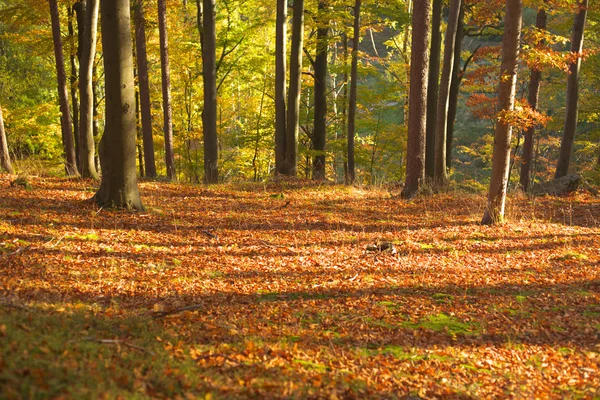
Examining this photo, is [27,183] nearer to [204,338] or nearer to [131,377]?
[204,338]

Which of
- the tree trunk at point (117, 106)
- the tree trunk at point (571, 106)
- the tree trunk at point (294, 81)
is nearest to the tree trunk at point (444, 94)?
the tree trunk at point (571, 106)

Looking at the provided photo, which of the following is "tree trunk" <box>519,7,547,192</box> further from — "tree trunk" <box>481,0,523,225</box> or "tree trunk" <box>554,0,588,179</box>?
"tree trunk" <box>481,0,523,225</box>

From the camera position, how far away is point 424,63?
12.1 meters

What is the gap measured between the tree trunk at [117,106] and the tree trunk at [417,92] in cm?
720

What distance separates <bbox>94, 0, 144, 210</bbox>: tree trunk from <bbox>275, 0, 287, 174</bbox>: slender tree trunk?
7.00 metres

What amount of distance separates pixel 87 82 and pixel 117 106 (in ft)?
13.8

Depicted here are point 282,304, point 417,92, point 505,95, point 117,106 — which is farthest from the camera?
point 417,92

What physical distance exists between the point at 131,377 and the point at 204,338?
129 cm

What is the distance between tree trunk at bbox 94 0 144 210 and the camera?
27.0 feet

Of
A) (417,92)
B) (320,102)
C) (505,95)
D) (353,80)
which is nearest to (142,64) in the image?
(320,102)

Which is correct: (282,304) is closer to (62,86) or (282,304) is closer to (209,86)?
(209,86)

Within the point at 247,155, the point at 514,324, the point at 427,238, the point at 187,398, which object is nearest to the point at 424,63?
the point at 427,238

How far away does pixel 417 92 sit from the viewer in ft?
40.3

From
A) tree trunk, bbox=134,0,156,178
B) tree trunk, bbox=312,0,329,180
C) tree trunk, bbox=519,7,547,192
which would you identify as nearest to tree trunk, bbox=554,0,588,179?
tree trunk, bbox=519,7,547,192
